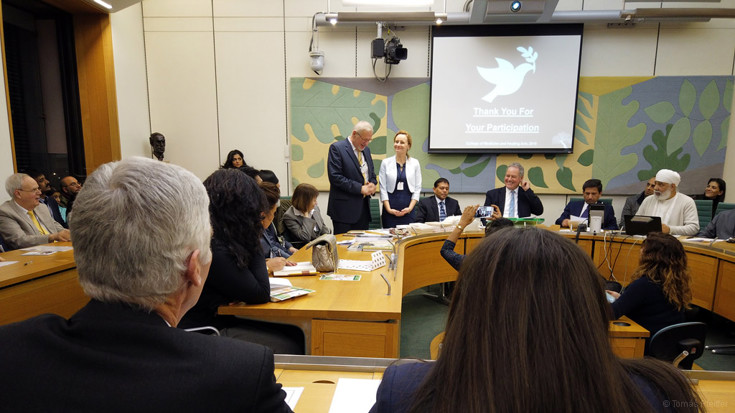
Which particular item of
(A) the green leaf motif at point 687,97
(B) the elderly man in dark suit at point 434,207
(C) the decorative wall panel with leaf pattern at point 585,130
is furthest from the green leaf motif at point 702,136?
(B) the elderly man in dark suit at point 434,207

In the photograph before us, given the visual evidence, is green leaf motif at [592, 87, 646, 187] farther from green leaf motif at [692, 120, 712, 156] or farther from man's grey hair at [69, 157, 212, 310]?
man's grey hair at [69, 157, 212, 310]

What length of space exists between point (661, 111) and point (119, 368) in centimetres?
726

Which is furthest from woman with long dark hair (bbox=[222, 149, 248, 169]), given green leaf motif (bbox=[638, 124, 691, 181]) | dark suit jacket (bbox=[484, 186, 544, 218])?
green leaf motif (bbox=[638, 124, 691, 181])

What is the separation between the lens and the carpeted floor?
3039 millimetres

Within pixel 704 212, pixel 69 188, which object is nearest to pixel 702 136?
pixel 704 212

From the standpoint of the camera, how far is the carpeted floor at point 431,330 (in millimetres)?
3039

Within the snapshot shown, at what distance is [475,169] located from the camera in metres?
6.13

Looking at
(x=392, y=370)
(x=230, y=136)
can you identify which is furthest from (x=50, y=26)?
(x=392, y=370)

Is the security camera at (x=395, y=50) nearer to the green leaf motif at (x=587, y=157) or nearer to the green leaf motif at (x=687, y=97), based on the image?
the green leaf motif at (x=587, y=157)

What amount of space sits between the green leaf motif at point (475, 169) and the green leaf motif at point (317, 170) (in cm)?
230

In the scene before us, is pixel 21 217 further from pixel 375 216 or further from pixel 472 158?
pixel 472 158

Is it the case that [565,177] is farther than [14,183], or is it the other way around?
[565,177]

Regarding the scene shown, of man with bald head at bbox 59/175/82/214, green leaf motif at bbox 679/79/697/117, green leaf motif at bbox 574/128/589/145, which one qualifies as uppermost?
green leaf motif at bbox 679/79/697/117

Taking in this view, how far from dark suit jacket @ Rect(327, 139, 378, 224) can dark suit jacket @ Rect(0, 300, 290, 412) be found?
3.51 m
